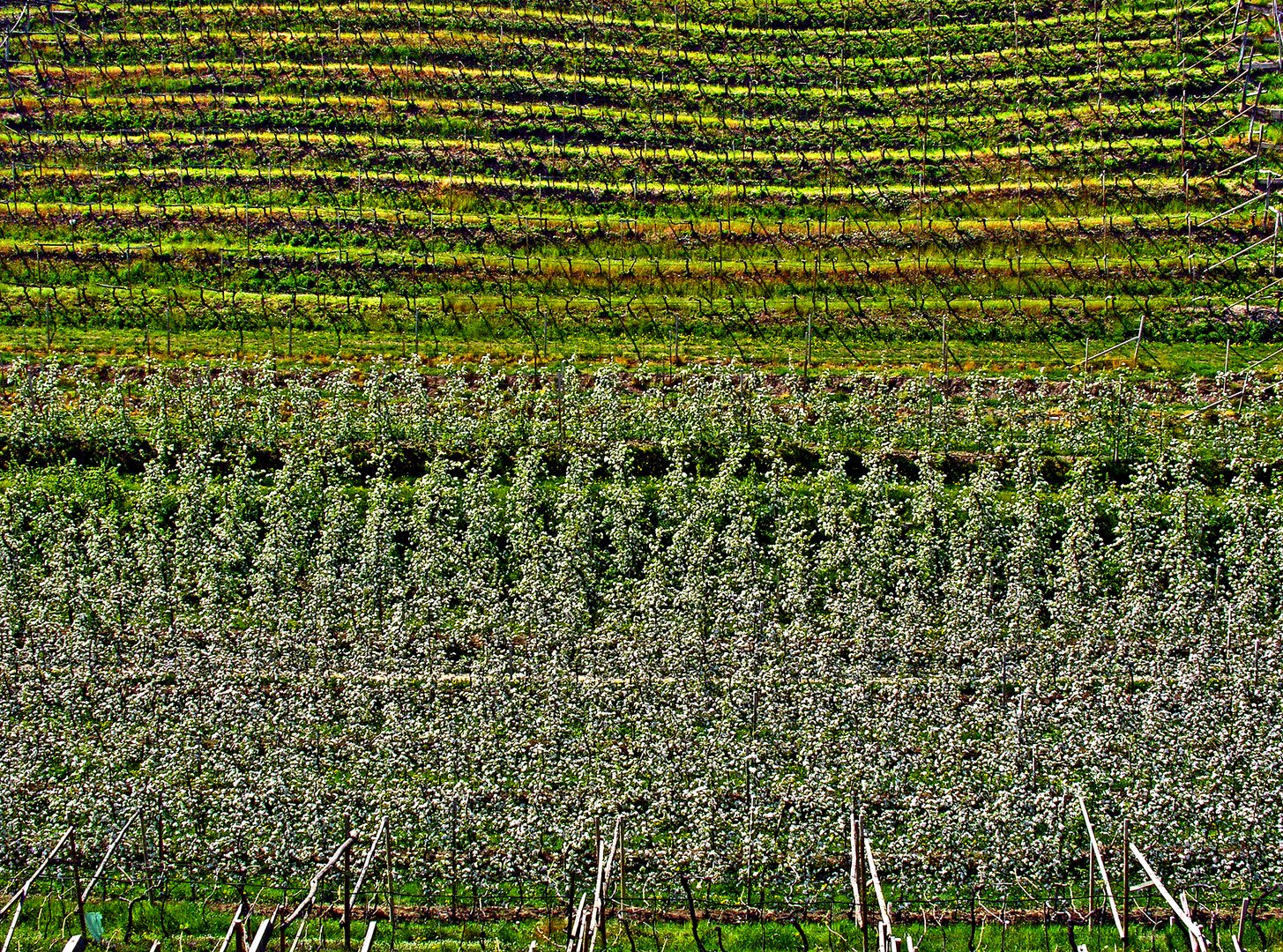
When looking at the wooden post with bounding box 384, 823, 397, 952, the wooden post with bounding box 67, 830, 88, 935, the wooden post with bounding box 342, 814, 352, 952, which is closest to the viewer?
the wooden post with bounding box 67, 830, 88, 935

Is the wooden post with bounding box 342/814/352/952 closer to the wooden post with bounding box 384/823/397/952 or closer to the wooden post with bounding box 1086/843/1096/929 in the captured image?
the wooden post with bounding box 384/823/397/952

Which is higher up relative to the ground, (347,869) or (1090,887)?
(347,869)

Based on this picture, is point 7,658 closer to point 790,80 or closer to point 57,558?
point 57,558

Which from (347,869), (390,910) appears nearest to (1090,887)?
(390,910)

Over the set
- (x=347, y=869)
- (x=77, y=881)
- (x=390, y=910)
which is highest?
(x=347, y=869)

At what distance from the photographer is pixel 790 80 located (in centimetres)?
7031

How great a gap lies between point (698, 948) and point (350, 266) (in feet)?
124

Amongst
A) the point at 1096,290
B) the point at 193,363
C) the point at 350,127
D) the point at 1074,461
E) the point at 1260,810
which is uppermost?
the point at 350,127

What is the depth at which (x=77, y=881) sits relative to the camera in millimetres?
29438

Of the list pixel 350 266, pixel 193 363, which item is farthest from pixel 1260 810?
pixel 350 266

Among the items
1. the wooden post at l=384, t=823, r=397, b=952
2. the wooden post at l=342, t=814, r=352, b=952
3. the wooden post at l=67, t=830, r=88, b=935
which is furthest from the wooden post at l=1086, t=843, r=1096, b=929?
the wooden post at l=67, t=830, r=88, b=935

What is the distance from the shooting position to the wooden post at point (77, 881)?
93.9 feet

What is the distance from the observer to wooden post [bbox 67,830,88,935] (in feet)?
93.9

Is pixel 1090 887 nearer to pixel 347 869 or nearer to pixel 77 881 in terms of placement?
pixel 347 869
